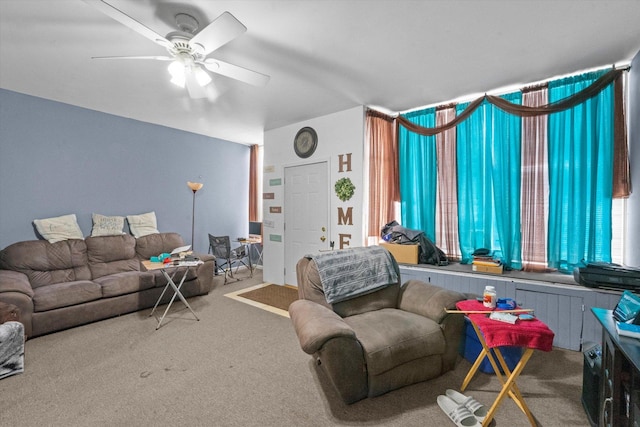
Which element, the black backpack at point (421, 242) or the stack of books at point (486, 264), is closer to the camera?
the stack of books at point (486, 264)

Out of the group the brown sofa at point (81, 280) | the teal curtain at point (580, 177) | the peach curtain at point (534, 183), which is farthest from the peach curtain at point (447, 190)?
the brown sofa at point (81, 280)

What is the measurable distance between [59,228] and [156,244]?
112cm

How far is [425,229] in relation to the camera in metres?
3.70

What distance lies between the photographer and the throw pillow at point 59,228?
349 centimetres

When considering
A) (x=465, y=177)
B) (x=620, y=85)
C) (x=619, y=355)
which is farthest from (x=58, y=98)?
(x=620, y=85)

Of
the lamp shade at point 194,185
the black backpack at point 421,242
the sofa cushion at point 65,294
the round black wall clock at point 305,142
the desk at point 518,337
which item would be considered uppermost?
the round black wall clock at point 305,142

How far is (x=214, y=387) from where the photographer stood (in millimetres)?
2020

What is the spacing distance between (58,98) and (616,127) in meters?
6.18

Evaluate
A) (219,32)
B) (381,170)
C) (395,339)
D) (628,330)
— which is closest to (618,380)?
(628,330)

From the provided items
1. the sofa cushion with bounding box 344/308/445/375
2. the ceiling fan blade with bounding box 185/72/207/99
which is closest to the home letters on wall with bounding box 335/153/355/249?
the sofa cushion with bounding box 344/308/445/375

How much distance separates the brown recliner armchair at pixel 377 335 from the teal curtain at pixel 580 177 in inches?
63.0

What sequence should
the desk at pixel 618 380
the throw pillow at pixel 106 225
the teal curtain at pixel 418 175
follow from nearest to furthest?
the desk at pixel 618 380, the teal curtain at pixel 418 175, the throw pillow at pixel 106 225

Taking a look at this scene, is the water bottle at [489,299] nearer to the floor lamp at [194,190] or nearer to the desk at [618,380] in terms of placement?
the desk at [618,380]

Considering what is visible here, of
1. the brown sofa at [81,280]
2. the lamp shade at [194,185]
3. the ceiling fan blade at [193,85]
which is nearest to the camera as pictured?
the ceiling fan blade at [193,85]
